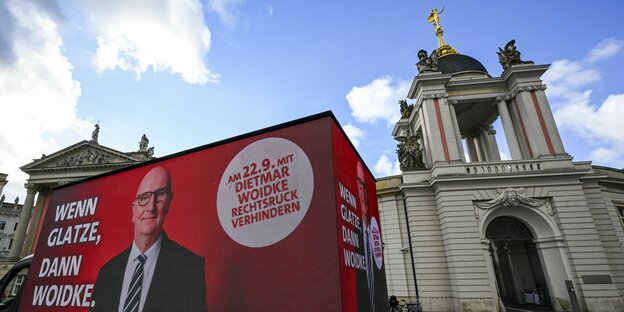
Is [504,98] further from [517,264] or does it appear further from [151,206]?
[151,206]

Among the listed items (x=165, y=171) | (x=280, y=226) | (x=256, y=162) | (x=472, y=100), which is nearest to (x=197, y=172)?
(x=165, y=171)

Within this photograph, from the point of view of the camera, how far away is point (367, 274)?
586cm

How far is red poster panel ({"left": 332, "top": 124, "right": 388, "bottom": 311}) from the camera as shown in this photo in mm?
4738

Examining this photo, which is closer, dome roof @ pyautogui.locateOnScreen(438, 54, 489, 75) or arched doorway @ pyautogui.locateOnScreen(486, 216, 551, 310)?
arched doorway @ pyautogui.locateOnScreen(486, 216, 551, 310)

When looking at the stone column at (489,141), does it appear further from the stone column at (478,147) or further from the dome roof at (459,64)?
the dome roof at (459,64)

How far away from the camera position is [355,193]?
613 centimetres

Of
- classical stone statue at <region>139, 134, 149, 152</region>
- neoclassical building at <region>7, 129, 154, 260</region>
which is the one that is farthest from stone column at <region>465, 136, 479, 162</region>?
classical stone statue at <region>139, 134, 149, 152</region>

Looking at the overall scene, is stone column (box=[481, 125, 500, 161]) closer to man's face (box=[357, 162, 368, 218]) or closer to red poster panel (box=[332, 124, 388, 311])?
red poster panel (box=[332, 124, 388, 311])

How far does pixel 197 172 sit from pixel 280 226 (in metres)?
2.34

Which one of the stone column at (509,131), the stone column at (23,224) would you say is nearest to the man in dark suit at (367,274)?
the stone column at (509,131)

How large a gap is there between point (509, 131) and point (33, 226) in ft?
153

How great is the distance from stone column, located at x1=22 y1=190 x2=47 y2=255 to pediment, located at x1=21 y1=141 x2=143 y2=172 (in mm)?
3290

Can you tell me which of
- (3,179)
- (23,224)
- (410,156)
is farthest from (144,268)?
(3,179)

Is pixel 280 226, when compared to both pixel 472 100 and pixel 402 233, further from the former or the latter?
pixel 472 100
